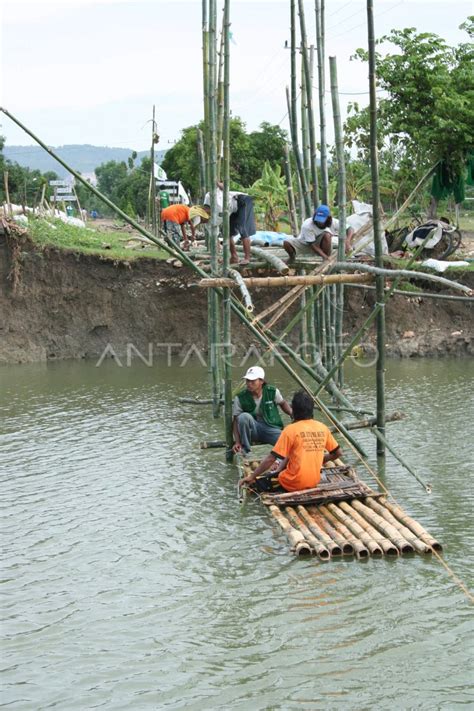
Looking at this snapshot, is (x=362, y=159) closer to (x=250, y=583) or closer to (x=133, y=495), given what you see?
(x=133, y=495)

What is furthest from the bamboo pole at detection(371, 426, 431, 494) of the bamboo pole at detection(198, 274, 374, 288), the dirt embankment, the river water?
the dirt embankment

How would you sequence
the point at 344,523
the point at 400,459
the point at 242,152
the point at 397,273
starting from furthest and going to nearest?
the point at 242,152 → the point at 400,459 → the point at 397,273 → the point at 344,523

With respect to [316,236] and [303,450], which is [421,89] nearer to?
[316,236]

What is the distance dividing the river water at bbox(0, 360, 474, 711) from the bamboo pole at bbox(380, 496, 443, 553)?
13cm

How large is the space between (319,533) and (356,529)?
0.29 meters

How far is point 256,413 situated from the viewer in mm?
9758

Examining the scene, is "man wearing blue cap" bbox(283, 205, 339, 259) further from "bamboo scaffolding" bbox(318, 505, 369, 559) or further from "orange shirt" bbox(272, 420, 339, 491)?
"bamboo scaffolding" bbox(318, 505, 369, 559)

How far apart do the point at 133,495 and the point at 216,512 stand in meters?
1.10

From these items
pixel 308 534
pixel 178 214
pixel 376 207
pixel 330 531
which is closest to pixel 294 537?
pixel 308 534

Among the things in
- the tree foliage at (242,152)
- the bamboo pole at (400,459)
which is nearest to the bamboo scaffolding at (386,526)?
the bamboo pole at (400,459)

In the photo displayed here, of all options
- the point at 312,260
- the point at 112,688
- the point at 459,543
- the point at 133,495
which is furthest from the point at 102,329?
the point at 112,688

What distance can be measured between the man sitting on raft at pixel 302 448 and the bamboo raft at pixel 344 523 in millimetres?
128

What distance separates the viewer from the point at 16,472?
34.2ft

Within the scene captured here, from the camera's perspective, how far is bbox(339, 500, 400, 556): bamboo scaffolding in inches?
284
